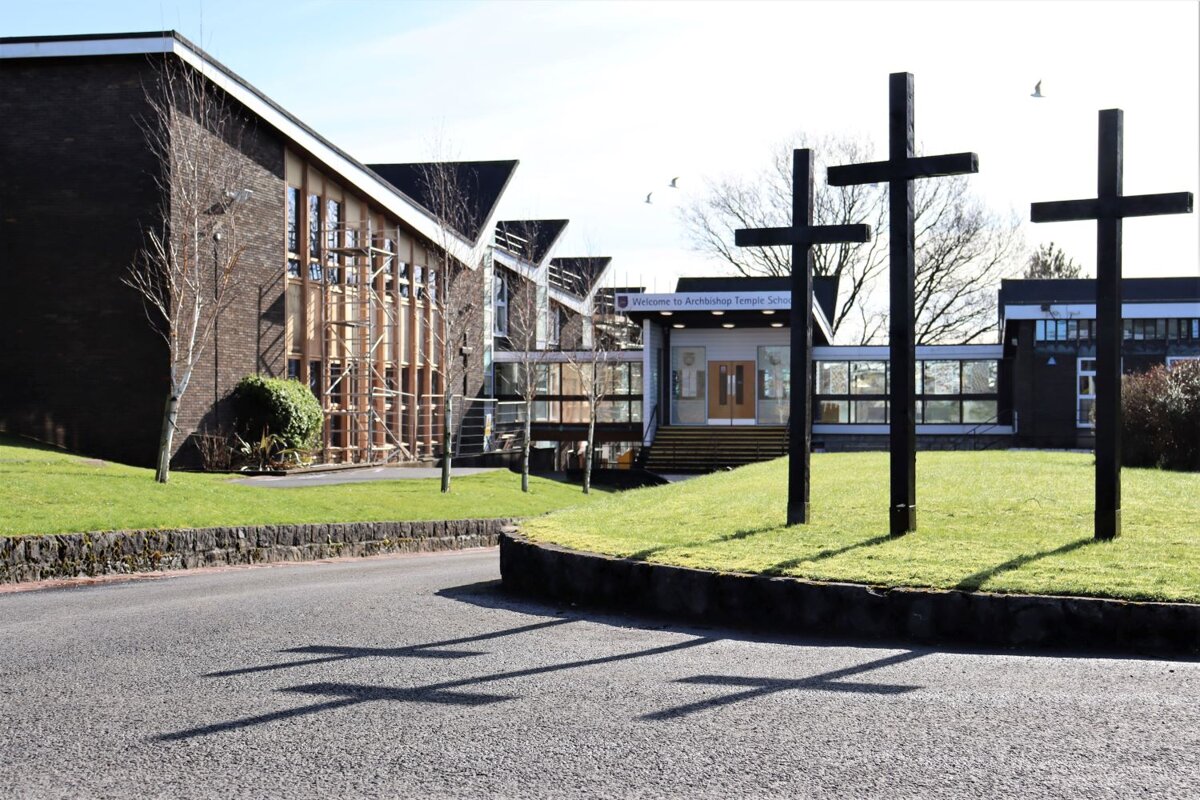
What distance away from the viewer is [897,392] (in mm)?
11789

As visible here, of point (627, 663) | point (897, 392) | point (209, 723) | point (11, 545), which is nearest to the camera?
point (209, 723)

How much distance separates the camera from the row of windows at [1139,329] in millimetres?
39438

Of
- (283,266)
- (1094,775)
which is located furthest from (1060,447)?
(1094,775)

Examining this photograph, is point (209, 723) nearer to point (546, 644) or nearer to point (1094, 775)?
point (546, 644)

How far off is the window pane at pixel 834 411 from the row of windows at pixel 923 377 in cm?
38

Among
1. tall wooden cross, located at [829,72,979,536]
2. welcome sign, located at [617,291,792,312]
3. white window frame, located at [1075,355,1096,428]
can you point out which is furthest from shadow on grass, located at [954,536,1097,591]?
white window frame, located at [1075,355,1096,428]

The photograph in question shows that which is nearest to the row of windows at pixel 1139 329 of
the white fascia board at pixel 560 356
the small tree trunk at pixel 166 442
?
the white fascia board at pixel 560 356

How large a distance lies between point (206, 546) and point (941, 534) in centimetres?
883

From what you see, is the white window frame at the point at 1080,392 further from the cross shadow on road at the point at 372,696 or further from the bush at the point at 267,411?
the cross shadow on road at the point at 372,696

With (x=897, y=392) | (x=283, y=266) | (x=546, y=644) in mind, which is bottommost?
(x=546, y=644)

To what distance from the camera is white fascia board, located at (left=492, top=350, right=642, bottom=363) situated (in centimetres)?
3961

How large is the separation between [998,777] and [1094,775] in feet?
1.24

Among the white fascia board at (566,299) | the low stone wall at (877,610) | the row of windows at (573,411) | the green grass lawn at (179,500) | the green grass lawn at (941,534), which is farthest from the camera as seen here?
the white fascia board at (566,299)

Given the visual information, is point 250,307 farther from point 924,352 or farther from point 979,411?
point 979,411
